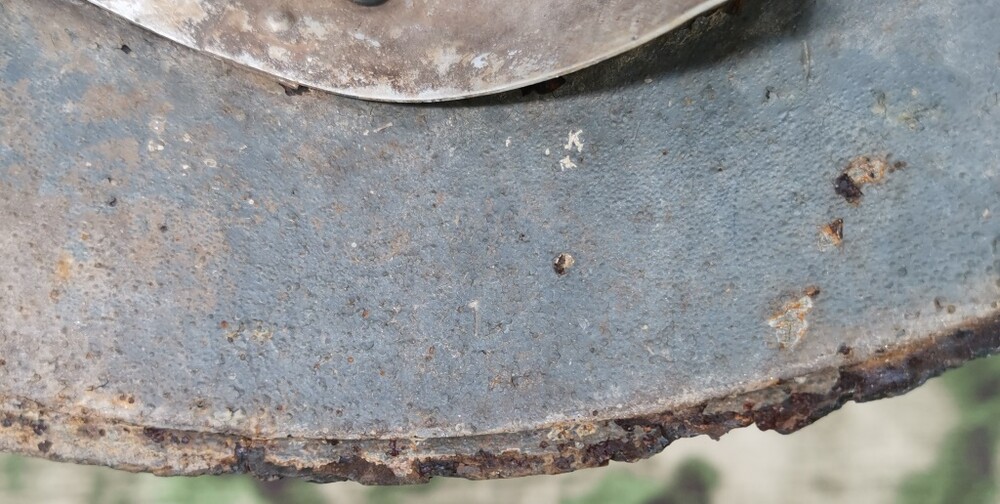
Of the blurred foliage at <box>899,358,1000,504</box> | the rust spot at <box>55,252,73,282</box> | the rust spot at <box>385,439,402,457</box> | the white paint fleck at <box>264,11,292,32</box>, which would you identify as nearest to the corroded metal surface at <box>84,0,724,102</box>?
the white paint fleck at <box>264,11,292,32</box>

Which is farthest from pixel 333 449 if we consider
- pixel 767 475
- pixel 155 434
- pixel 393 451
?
pixel 767 475

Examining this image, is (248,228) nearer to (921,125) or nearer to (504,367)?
(504,367)

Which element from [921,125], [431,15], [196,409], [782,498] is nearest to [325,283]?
[196,409]

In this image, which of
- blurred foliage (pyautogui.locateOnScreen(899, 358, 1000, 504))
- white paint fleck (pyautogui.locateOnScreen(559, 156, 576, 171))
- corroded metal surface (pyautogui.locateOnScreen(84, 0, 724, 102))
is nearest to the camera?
corroded metal surface (pyautogui.locateOnScreen(84, 0, 724, 102))

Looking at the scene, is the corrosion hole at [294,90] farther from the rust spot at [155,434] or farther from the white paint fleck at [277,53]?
the rust spot at [155,434]

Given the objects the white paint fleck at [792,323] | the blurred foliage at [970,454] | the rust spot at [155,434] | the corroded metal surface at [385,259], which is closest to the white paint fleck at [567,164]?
the corroded metal surface at [385,259]

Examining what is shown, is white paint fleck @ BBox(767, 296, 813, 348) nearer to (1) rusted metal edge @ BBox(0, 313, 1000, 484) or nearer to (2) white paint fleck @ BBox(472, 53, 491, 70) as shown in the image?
(1) rusted metal edge @ BBox(0, 313, 1000, 484)

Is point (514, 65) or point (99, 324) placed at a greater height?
point (514, 65)
